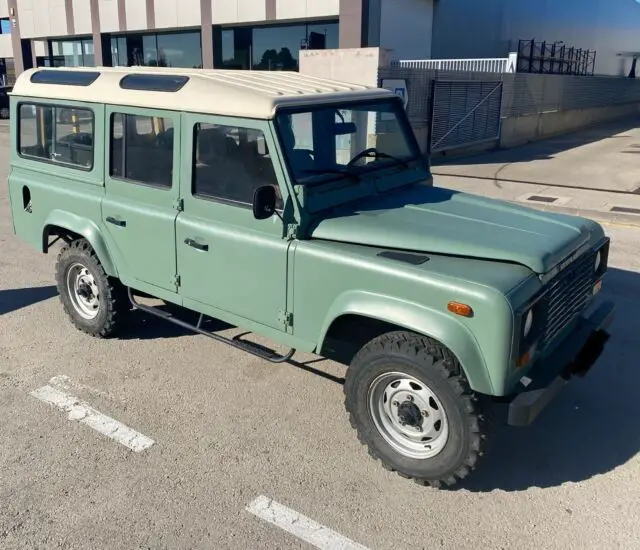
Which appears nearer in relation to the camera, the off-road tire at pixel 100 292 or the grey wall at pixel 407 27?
the off-road tire at pixel 100 292

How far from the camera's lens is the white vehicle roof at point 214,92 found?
4008 mm

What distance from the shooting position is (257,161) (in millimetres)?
4004

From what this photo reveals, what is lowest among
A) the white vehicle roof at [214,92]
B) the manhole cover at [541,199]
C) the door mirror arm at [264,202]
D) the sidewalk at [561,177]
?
the sidewalk at [561,177]

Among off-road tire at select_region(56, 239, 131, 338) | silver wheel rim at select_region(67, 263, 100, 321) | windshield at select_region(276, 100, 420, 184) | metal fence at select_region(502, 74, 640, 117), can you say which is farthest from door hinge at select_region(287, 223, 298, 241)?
metal fence at select_region(502, 74, 640, 117)

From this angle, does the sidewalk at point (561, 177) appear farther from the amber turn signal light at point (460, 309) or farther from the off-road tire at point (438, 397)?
the amber turn signal light at point (460, 309)

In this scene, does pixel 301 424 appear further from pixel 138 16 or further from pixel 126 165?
pixel 138 16

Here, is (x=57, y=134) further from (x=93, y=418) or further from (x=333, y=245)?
(x=333, y=245)

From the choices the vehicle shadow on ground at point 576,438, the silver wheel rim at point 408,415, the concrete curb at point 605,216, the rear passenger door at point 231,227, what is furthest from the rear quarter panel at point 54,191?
the concrete curb at point 605,216

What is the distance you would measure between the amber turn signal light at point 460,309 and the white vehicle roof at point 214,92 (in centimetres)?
162

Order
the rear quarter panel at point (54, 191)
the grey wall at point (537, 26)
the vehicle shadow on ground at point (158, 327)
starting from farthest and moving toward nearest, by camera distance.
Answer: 1. the grey wall at point (537, 26)
2. the vehicle shadow on ground at point (158, 327)
3. the rear quarter panel at point (54, 191)

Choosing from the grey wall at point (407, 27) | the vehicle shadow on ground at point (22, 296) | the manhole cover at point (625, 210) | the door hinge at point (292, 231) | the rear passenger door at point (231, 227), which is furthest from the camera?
the grey wall at point (407, 27)

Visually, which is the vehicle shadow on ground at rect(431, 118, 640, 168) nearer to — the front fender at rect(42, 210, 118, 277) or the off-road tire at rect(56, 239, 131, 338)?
the off-road tire at rect(56, 239, 131, 338)

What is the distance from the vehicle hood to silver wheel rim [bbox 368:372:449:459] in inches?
31.1

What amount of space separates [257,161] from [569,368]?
2.30 m
